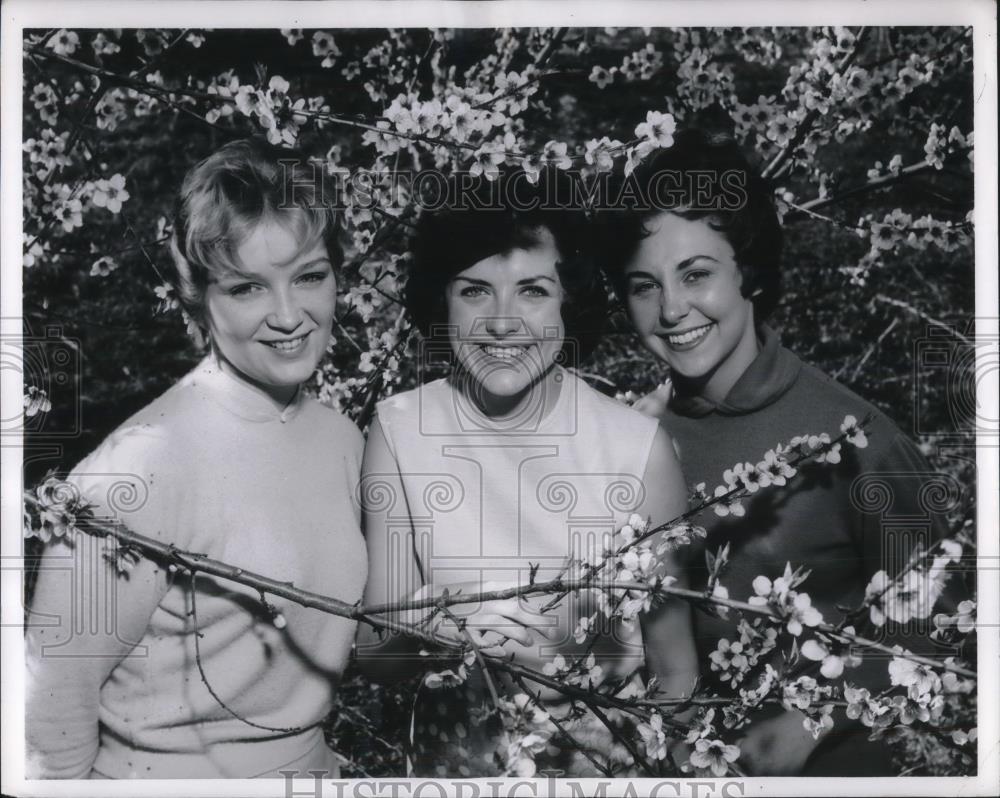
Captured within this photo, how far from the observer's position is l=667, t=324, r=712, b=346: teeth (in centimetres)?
211

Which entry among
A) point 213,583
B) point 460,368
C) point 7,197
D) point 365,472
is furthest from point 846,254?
point 7,197

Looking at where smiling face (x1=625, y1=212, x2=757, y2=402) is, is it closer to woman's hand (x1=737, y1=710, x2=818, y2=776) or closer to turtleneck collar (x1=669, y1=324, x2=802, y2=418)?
turtleneck collar (x1=669, y1=324, x2=802, y2=418)

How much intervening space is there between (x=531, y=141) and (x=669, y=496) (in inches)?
29.2

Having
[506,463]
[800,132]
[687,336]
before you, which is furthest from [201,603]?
[800,132]

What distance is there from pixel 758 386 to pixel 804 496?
231 millimetres

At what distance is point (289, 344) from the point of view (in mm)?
2080

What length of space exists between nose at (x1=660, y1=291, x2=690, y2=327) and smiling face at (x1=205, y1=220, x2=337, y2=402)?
0.64 m

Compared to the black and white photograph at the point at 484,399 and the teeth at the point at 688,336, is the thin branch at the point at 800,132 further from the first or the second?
the teeth at the point at 688,336

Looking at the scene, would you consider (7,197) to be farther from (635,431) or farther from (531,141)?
(635,431)

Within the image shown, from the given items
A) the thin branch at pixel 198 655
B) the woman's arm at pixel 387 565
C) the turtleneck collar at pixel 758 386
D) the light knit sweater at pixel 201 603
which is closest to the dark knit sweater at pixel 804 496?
the turtleneck collar at pixel 758 386

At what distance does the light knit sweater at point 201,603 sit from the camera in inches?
81.1

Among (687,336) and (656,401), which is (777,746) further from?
(687,336)

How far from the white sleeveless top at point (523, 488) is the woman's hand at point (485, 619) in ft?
0.06

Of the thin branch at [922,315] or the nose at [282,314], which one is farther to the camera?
the thin branch at [922,315]
